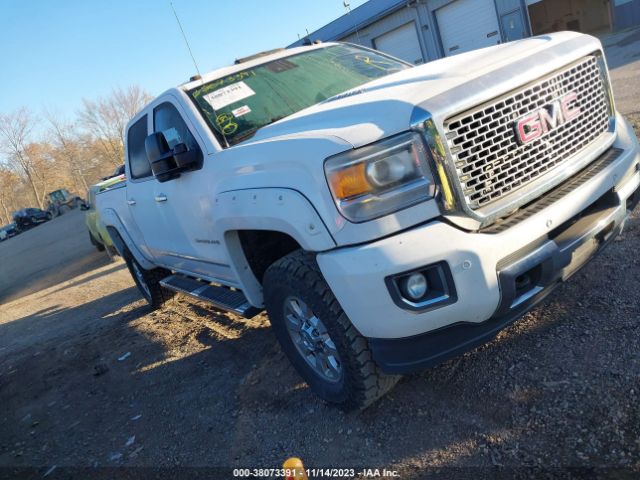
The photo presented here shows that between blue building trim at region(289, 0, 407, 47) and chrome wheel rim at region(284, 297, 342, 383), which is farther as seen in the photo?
blue building trim at region(289, 0, 407, 47)

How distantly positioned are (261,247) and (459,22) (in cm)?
2166

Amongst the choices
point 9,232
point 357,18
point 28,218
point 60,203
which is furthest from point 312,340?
point 60,203

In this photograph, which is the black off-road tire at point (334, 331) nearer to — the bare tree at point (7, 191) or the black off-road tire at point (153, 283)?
the black off-road tire at point (153, 283)

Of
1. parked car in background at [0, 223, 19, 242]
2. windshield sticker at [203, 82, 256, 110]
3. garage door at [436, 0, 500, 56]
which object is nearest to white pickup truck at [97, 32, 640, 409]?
windshield sticker at [203, 82, 256, 110]

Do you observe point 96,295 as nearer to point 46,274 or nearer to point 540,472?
point 46,274

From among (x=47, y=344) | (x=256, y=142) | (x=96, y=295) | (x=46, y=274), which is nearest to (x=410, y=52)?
(x=46, y=274)

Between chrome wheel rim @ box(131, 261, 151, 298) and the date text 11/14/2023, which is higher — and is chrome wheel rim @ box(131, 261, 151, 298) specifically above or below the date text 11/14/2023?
above

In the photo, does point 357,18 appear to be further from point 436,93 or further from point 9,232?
point 9,232

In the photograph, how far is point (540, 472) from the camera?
7.02 ft

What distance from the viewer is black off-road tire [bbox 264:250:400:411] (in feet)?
8.38

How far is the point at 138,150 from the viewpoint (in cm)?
480

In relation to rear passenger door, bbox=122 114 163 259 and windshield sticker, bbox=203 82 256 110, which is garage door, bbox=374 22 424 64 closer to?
rear passenger door, bbox=122 114 163 259

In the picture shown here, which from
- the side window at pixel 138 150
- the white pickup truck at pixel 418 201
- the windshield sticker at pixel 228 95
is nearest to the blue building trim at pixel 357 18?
the side window at pixel 138 150

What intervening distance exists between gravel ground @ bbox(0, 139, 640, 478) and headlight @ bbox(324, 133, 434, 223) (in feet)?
3.89
